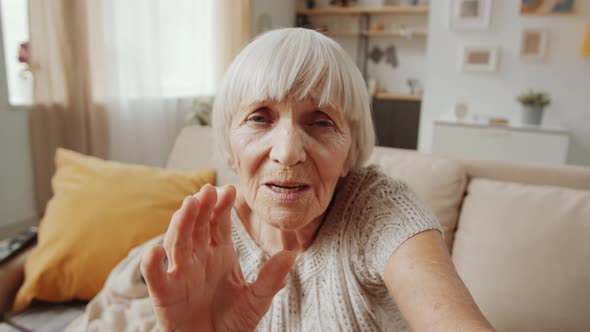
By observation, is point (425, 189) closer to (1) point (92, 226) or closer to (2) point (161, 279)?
(2) point (161, 279)

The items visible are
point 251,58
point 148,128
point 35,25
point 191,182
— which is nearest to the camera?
point 251,58

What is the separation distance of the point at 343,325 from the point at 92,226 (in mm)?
839

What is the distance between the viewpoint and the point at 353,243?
0.76 meters

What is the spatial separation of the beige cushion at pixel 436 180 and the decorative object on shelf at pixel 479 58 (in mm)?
2866

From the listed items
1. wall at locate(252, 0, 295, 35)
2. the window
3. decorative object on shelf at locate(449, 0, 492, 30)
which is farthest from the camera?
wall at locate(252, 0, 295, 35)

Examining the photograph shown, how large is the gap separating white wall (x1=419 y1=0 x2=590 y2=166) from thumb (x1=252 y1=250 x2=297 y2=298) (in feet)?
12.1

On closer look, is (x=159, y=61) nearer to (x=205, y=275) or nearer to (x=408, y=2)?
(x=205, y=275)

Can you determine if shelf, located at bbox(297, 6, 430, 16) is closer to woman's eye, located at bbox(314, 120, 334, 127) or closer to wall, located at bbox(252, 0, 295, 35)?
wall, located at bbox(252, 0, 295, 35)

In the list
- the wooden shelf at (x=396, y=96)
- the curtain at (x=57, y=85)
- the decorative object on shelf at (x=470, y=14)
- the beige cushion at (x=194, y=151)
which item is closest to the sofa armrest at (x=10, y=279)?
the beige cushion at (x=194, y=151)

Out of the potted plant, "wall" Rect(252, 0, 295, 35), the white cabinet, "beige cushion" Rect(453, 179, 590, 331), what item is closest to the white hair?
"beige cushion" Rect(453, 179, 590, 331)

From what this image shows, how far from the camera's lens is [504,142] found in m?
3.18

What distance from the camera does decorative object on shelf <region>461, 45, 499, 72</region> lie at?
11.9 feet

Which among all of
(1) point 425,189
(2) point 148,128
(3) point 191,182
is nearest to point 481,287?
(1) point 425,189

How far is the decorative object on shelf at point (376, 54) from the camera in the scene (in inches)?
205
